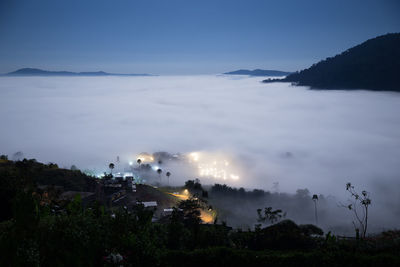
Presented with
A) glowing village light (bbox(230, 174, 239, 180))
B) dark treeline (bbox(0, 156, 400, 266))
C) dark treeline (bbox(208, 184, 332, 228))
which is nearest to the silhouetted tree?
dark treeline (bbox(208, 184, 332, 228))

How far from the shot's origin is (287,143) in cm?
16150

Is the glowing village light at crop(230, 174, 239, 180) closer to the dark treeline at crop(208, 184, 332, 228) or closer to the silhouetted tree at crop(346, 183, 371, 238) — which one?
the dark treeline at crop(208, 184, 332, 228)

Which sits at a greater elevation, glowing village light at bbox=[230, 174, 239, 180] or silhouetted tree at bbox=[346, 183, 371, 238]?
silhouetted tree at bbox=[346, 183, 371, 238]

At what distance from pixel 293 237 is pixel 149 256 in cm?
1435

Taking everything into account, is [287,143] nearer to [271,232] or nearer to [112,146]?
[112,146]

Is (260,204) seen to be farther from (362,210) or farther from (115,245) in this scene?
(115,245)

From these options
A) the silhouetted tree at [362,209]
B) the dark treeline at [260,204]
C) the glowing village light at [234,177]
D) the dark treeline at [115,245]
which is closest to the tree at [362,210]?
the silhouetted tree at [362,209]

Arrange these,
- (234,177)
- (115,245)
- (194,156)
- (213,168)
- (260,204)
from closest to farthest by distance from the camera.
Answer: (115,245) → (260,204) → (234,177) → (213,168) → (194,156)

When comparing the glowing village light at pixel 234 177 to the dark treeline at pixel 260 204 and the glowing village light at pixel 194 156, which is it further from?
the dark treeline at pixel 260 204

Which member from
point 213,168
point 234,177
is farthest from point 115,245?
point 213,168

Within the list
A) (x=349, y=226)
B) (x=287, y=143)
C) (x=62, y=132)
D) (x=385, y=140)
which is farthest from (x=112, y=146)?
(x=385, y=140)

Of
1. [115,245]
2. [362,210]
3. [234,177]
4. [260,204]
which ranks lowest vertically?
[362,210]

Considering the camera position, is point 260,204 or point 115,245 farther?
point 260,204

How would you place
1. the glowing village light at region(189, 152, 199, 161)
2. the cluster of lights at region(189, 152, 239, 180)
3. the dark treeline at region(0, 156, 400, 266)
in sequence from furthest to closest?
the glowing village light at region(189, 152, 199, 161)
the cluster of lights at region(189, 152, 239, 180)
the dark treeline at region(0, 156, 400, 266)
